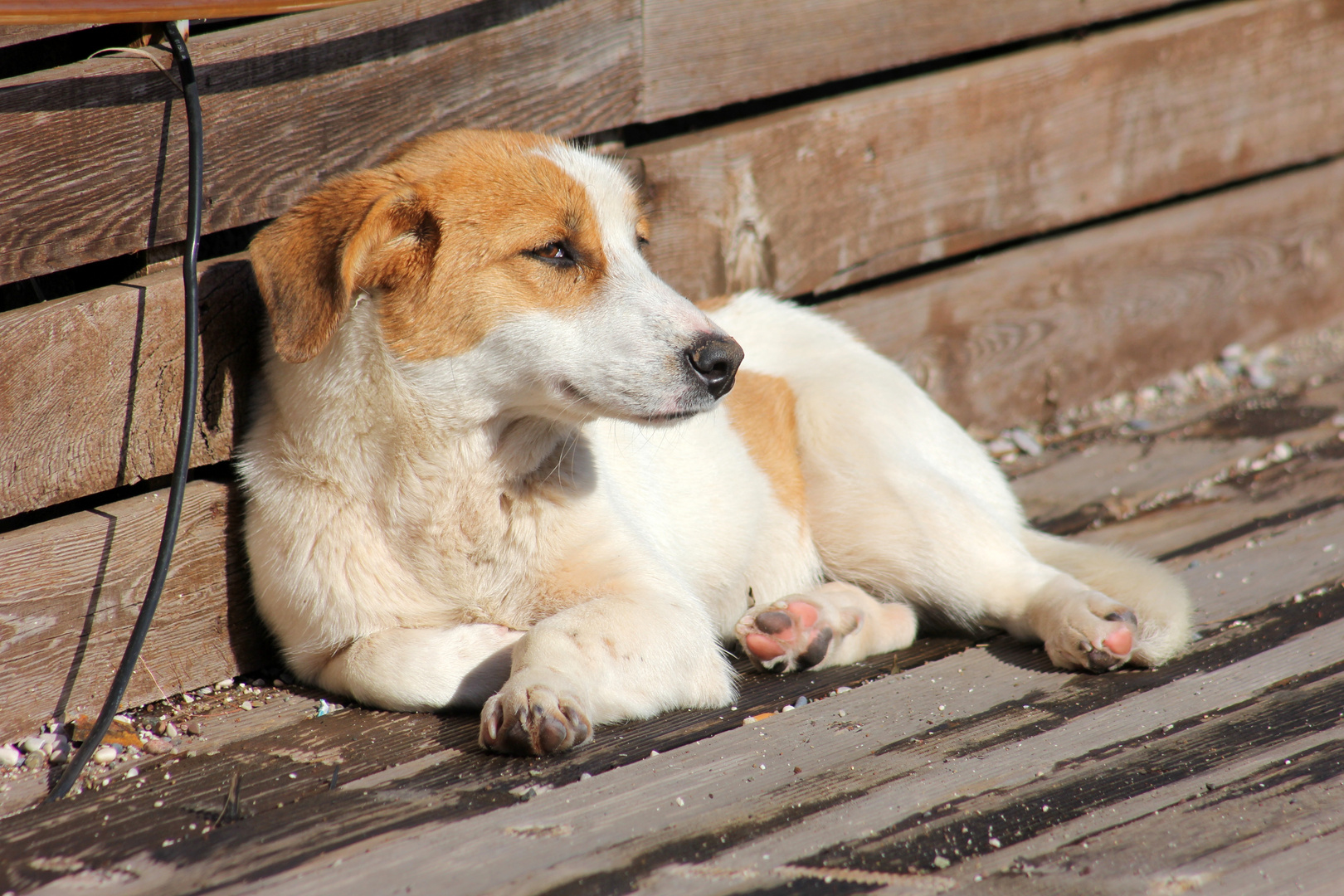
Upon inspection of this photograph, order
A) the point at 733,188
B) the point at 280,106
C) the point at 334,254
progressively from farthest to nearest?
the point at 733,188 < the point at 280,106 < the point at 334,254

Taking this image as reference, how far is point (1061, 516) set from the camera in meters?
3.97

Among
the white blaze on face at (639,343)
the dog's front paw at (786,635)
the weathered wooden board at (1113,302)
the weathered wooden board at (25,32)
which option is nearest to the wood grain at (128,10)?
the weathered wooden board at (25,32)

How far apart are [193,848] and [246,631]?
0.93 meters

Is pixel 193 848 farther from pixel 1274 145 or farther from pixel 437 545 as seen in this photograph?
pixel 1274 145

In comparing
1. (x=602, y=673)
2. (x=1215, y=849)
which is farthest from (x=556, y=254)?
(x=1215, y=849)

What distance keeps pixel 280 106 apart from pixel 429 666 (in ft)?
4.48

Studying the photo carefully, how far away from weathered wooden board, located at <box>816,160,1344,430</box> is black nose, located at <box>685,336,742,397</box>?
5.09 ft

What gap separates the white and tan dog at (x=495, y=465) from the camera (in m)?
2.61

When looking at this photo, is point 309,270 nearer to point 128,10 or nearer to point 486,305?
point 486,305

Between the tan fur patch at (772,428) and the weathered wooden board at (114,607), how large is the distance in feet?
4.40

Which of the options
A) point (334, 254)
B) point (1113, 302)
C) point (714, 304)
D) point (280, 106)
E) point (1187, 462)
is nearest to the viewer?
point (334, 254)

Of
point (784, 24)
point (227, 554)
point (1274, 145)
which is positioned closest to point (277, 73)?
point (227, 554)

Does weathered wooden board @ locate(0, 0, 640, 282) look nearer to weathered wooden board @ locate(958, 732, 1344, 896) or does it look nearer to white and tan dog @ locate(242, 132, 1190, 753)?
white and tan dog @ locate(242, 132, 1190, 753)

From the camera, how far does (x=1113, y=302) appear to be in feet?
15.6
